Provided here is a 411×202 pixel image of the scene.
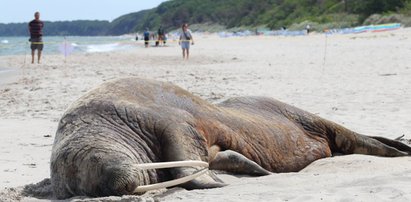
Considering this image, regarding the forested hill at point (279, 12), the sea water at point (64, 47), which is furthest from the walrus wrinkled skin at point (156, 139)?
the forested hill at point (279, 12)

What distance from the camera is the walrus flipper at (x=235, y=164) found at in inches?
186

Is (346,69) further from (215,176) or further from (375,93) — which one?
(215,176)

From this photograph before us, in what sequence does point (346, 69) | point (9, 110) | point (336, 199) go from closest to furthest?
point (336, 199) < point (9, 110) < point (346, 69)

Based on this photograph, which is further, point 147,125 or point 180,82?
point 180,82

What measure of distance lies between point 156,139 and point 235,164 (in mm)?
657

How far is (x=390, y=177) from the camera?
439cm

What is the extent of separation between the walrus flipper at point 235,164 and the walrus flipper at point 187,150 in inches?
6.5

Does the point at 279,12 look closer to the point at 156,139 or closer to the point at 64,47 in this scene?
the point at 64,47

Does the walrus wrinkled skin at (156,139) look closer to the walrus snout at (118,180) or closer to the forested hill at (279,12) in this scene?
the walrus snout at (118,180)

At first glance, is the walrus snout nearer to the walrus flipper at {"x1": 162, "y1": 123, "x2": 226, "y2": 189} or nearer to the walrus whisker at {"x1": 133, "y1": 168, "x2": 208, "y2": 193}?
the walrus whisker at {"x1": 133, "y1": 168, "x2": 208, "y2": 193}

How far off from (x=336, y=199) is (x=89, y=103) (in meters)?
1.75

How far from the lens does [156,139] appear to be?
4.46 meters

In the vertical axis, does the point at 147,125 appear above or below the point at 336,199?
above

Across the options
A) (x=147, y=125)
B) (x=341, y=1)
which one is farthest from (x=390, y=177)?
(x=341, y=1)
